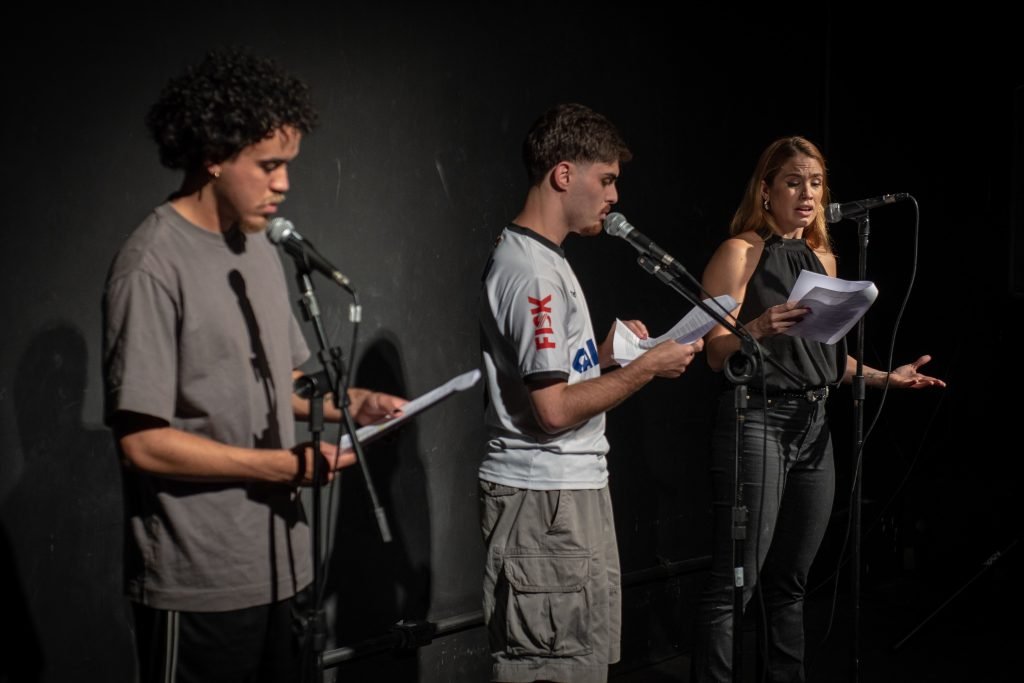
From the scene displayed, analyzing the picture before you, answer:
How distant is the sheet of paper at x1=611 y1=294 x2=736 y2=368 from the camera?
7.74 ft

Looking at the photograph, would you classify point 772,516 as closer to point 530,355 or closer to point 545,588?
point 545,588

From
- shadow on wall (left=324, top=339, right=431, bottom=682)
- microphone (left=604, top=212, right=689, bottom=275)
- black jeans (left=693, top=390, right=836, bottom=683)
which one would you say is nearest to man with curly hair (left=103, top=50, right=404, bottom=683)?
microphone (left=604, top=212, right=689, bottom=275)

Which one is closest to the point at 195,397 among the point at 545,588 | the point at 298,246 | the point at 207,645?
the point at 298,246

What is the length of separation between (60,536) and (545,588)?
1159 mm

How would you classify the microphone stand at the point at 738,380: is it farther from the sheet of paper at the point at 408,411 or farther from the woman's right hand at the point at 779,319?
the sheet of paper at the point at 408,411

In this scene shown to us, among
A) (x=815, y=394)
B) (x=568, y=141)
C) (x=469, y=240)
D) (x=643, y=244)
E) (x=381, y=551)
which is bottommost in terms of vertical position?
(x=381, y=551)

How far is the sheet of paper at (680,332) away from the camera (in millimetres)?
2359

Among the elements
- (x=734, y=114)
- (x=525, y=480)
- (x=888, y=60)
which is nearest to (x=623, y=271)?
(x=734, y=114)

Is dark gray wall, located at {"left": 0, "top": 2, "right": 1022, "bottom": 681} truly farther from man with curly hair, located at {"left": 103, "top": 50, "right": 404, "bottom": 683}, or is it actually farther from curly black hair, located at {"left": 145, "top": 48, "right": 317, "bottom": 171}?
curly black hair, located at {"left": 145, "top": 48, "right": 317, "bottom": 171}

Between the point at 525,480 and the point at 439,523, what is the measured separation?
0.99m

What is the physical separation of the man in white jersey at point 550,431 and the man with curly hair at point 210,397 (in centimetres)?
64

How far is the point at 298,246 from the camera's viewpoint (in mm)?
1743

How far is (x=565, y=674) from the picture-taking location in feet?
7.67

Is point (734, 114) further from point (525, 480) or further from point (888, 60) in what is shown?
point (525, 480)
